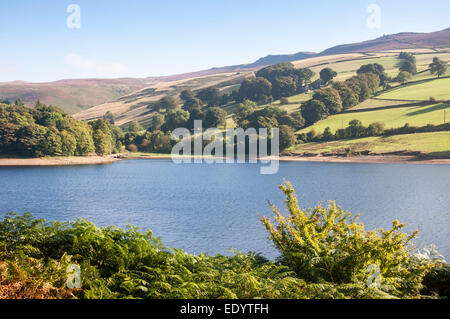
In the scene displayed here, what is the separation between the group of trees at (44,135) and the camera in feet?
351

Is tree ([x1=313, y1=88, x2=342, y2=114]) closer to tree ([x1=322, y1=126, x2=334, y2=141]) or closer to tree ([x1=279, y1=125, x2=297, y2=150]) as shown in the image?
tree ([x1=322, y1=126, x2=334, y2=141])

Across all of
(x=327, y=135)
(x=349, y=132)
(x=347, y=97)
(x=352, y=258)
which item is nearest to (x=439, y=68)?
(x=347, y=97)

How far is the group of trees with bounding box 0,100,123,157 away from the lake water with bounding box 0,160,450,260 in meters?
→ 26.1

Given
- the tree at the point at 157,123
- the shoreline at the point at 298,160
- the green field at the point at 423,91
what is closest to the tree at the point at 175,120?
the tree at the point at 157,123

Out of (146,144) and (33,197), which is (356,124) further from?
(33,197)

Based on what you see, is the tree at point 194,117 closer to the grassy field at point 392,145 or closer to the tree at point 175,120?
the tree at point 175,120

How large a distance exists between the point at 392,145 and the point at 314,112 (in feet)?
123

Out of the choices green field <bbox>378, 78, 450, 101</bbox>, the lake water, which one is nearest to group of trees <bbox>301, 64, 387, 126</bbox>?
green field <bbox>378, 78, 450, 101</bbox>

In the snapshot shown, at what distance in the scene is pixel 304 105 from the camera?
454 feet

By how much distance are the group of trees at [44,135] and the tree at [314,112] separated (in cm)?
6851

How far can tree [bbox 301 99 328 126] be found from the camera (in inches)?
5266

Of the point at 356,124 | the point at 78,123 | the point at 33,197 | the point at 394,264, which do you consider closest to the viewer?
the point at 394,264
